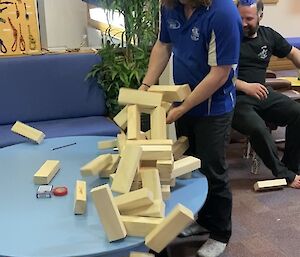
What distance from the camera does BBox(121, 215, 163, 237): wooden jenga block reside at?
4.58ft

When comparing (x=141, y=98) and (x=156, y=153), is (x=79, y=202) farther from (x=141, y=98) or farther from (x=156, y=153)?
(x=141, y=98)

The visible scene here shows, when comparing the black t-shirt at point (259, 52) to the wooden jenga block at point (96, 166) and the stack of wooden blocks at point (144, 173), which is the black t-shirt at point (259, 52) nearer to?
the stack of wooden blocks at point (144, 173)

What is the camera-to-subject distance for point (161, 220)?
4.64 ft

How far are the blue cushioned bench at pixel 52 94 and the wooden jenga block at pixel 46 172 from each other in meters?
1.12

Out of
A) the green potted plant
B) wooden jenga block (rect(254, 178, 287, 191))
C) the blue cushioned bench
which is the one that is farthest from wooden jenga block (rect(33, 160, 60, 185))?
wooden jenga block (rect(254, 178, 287, 191))

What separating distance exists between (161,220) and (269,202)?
1.56 m

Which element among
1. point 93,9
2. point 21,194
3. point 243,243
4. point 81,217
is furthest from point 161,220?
point 93,9

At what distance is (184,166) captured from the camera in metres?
1.72

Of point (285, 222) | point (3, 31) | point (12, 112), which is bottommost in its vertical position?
point (285, 222)

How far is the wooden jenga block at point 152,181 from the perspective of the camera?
154cm

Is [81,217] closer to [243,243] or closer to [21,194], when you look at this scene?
[21,194]

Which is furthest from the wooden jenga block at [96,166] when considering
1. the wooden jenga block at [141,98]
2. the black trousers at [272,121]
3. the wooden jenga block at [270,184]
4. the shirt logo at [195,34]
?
the wooden jenga block at [270,184]

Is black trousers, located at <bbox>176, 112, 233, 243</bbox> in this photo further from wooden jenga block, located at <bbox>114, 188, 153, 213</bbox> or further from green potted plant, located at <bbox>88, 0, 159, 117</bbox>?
green potted plant, located at <bbox>88, 0, 159, 117</bbox>

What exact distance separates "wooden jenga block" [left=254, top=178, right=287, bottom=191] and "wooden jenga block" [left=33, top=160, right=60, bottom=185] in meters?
1.54
